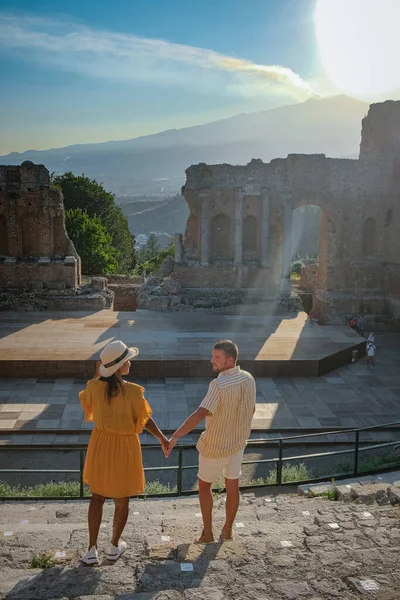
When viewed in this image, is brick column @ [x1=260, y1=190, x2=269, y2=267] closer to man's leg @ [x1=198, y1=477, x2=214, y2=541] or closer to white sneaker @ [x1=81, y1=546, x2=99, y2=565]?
man's leg @ [x1=198, y1=477, x2=214, y2=541]

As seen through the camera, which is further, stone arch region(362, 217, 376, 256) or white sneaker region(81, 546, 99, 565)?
stone arch region(362, 217, 376, 256)

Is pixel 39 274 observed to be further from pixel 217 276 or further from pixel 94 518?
pixel 94 518

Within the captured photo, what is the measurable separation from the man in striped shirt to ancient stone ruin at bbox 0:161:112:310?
17.1 m

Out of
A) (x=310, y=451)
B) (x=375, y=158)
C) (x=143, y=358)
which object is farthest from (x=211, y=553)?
(x=375, y=158)

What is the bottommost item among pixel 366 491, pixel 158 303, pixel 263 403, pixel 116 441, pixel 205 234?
pixel 263 403

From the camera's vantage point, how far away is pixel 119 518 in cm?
519

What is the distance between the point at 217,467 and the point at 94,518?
1226 millimetres

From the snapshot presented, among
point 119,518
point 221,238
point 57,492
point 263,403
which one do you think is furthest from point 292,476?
point 221,238

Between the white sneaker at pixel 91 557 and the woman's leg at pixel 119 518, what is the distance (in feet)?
0.63

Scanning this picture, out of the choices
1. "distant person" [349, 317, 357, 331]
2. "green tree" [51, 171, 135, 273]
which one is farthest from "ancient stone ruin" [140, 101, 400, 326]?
"green tree" [51, 171, 135, 273]

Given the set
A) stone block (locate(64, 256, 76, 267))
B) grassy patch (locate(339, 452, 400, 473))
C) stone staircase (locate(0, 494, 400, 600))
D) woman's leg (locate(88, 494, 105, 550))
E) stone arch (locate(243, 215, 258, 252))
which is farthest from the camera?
stone arch (locate(243, 215, 258, 252))

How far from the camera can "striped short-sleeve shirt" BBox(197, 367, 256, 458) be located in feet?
17.6

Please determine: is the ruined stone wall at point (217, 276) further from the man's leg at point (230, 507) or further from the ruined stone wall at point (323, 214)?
the man's leg at point (230, 507)

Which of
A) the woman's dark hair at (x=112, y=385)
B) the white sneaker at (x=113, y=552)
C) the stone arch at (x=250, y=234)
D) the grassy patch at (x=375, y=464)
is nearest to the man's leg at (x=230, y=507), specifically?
the white sneaker at (x=113, y=552)
